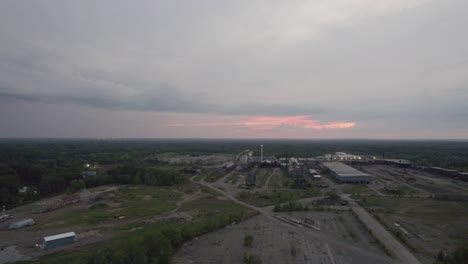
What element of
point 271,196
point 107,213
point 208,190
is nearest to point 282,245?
point 271,196

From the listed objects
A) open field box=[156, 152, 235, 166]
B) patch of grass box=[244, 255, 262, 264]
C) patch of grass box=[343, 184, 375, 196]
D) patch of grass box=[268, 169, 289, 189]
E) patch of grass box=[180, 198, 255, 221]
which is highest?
open field box=[156, 152, 235, 166]

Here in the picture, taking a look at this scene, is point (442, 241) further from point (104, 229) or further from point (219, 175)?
point (219, 175)

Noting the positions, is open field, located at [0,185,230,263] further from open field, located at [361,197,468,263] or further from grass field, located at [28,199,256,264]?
open field, located at [361,197,468,263]

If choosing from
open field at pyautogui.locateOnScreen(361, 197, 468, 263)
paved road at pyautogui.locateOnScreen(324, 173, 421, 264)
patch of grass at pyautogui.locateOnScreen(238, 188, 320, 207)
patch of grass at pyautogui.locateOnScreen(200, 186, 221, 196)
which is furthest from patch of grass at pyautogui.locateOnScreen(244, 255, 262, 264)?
patch of grass at pyautogui.locateOnScreen(200, 186, 221, 196)

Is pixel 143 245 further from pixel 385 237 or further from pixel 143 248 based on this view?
pixel 385 237

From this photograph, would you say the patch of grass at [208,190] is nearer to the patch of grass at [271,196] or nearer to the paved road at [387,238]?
the patch of grass at [271,196]

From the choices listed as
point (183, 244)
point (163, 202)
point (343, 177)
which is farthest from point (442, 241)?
point (163, 202)

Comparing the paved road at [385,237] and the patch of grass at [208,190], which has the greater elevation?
the paved road at [385,237]

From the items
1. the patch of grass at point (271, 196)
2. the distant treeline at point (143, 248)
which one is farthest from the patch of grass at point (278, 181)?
the distant treeline at point (143, 248)

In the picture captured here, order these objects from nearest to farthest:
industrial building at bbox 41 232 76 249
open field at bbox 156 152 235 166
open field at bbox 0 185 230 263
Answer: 1. industrial building at bbox 41 232 76 249
2. open field at bbox 0 185 230 263
3. open field at bbox 156 152 235 166
